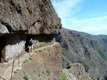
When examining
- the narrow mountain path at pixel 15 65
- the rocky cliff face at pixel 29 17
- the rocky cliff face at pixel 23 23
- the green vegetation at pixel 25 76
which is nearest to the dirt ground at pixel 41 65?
the green vegetation at pixel 25 76

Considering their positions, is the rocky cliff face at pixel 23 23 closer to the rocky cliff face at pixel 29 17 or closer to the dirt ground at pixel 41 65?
the rocky cliff face at pixel 29 17

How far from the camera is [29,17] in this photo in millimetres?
31250

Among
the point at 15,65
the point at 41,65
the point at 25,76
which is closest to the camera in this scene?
the point at 25,76

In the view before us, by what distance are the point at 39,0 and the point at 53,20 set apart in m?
3.55

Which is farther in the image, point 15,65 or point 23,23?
point 23,23

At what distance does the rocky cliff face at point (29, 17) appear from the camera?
26.9 meters

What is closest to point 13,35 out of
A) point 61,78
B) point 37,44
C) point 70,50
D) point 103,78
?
point 37,44

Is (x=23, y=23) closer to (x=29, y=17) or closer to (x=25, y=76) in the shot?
(x=29, y=17)

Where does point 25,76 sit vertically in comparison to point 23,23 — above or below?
below

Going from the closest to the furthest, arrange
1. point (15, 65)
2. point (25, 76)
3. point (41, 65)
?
point (25, 76), point (15, 65), point (41, 65)

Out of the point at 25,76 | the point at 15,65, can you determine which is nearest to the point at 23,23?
the point at 15,65

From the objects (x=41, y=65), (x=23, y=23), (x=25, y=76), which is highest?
(x=23, y=23)

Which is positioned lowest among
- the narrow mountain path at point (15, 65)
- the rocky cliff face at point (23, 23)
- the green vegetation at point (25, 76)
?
the green vegetation at point (25, 76)

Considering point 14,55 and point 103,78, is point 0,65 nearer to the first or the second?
point 14,55
